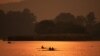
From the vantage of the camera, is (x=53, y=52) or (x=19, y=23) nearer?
(x=53, y=52)

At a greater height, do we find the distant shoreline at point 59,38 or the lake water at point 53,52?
the distant shoreline at point 59,38

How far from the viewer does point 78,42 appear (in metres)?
67.9

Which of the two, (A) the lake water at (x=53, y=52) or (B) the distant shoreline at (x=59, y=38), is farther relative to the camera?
(B) the distant shoreline at (x=59, y=38)

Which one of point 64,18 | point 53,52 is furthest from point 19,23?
point 53,52

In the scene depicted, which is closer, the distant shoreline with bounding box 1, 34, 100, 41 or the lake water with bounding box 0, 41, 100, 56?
the lake water with bounding box 0, 41, 100, 56

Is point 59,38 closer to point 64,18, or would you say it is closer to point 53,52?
point 64,18

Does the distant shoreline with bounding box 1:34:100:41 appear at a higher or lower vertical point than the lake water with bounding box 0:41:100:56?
higher

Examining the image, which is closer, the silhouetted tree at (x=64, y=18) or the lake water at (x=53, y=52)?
the lake water at (x=53, y=52)

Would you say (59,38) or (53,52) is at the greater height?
(59,38)

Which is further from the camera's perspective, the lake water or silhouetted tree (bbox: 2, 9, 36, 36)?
silhouetted tree (bbox: 2, 9, 36, 36)

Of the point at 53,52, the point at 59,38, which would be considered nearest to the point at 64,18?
the point at 59,38

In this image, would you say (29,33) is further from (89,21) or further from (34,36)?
(89,21)

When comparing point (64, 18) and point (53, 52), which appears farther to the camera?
point (64, 18)

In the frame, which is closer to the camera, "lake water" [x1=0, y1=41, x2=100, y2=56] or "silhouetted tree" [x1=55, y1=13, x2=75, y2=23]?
"lake water" [x1=0, y1=41, x2=100, y2=56]
